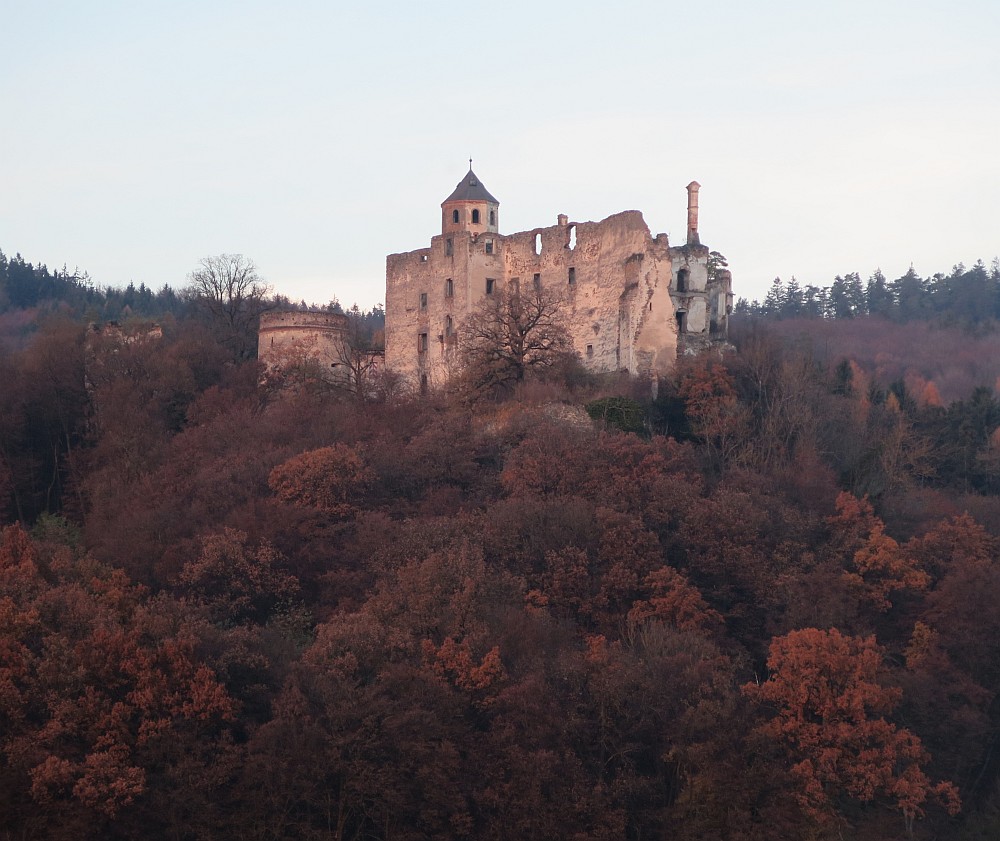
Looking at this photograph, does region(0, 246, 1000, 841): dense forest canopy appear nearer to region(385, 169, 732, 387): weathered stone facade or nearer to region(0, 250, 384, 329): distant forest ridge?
region(385, 169, 732, 387): weathered stone facade

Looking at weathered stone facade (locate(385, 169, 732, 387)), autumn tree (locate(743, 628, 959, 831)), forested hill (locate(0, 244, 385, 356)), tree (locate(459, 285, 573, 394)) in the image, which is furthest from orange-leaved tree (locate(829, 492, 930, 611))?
forested hill (locate(0, 244, 385, 356))

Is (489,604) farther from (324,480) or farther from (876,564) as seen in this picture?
(876,564)

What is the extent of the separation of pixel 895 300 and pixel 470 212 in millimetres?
56966

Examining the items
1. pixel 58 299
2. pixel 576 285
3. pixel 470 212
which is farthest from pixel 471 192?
pixel 58 299

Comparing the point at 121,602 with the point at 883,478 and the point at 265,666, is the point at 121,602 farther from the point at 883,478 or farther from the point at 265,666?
the point at 883,478

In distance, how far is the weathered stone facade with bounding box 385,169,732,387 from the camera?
38.9m

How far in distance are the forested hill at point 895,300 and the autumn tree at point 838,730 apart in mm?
61461

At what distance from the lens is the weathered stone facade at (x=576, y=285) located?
128ft

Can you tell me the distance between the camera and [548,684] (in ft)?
91.0

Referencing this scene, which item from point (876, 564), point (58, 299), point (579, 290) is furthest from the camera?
point (58, 299)

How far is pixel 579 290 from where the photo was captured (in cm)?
4009

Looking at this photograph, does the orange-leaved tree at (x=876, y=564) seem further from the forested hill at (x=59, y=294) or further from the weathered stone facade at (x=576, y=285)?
the forested hill at (x=59, y=294)

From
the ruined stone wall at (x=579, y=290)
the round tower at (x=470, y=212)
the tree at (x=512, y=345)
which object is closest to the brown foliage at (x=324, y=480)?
the tree at (x=512, y=345)

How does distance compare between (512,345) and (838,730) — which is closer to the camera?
(838,730)
